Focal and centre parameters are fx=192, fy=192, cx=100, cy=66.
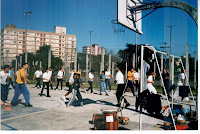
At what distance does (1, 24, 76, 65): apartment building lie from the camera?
21.0ft

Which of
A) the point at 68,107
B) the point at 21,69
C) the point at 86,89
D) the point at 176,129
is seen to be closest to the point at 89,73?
the point at 86,89

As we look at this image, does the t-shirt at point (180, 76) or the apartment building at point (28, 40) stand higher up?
the apartment building at point (28, 40)

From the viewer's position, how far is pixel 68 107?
6605 mm

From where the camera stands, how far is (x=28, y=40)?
6.78m

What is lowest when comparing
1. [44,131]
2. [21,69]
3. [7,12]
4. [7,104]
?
[44,131]

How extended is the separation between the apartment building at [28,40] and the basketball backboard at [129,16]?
1.93 m

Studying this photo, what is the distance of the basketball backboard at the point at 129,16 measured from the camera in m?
5.82

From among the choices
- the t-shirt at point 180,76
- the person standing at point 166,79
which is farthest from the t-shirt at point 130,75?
the t-shirt at point 180,76

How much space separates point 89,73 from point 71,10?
422 centimetres

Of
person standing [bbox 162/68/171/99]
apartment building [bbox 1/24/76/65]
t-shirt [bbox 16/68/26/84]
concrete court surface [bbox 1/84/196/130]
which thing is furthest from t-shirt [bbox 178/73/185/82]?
t-shirt [bbox 16/68/26/84]

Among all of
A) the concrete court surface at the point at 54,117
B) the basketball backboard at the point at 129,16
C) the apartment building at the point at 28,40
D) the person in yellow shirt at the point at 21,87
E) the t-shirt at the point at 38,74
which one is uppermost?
the basketball backboard at the point at 129,16

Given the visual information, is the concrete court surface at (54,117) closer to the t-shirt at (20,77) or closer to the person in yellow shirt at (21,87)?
the person in yellow shirt at (21,87)

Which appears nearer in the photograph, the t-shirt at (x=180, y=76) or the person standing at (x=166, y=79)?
the t-shirt at (x=180, y=76)

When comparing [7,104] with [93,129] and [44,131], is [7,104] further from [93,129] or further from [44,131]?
[93,129]
